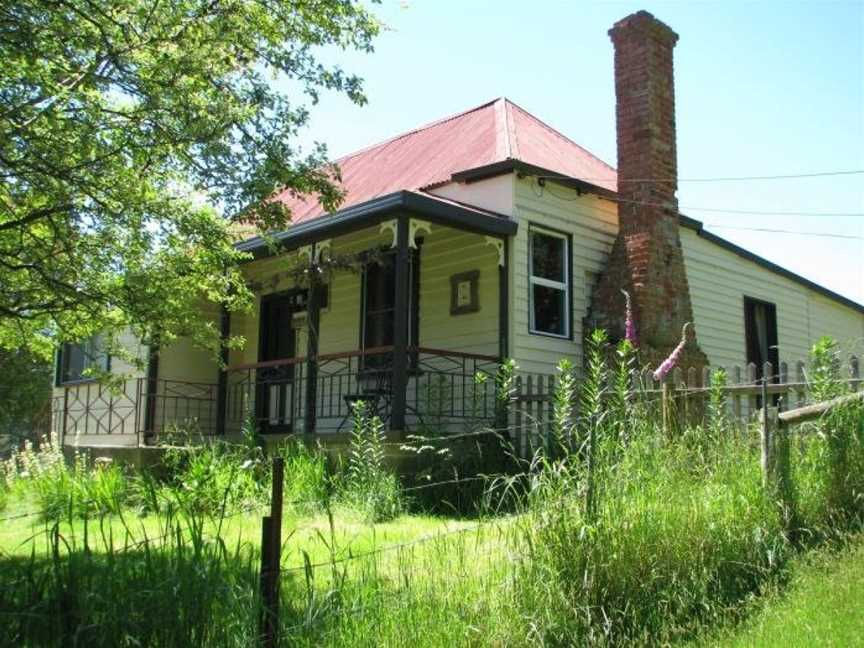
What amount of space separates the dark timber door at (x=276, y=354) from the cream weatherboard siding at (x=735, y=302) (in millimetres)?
6652

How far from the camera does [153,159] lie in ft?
24.7

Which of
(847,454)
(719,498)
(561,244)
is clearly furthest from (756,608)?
(561,244)

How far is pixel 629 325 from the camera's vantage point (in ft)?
34.2

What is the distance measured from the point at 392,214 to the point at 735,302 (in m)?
7.22

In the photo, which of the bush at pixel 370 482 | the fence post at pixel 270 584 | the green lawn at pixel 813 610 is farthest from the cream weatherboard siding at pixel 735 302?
the fence post at pixel 270 584

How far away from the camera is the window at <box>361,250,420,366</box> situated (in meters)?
12.6

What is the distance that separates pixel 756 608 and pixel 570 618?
1.22 m

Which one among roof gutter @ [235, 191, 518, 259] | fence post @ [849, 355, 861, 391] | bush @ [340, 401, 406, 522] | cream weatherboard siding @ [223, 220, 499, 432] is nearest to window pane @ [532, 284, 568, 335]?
cream weatherboard siding @ [223, 220, 499, 432]

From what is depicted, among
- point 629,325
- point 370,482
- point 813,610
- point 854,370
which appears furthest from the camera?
point 629,325

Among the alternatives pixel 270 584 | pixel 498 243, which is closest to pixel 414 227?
pixel 498 243

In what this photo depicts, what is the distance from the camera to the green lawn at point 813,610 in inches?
171

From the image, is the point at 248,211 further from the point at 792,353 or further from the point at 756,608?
the point at 792,353

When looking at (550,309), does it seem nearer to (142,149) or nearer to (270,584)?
(142,149)

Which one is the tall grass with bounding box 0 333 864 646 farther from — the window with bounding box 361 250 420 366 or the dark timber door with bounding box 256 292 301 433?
the dark timber door with bounding box 256 292 301 433
